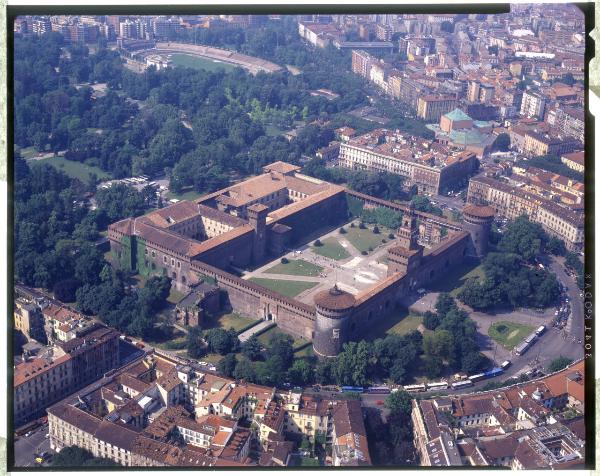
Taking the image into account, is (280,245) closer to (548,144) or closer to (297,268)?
(297,268)

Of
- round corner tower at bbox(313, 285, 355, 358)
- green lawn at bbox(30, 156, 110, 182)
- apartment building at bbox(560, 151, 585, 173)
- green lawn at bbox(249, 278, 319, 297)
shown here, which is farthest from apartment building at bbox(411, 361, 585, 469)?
green lawn at bbox(30, 156, 110, 182)

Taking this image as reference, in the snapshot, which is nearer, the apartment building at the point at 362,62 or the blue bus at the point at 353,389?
the blue bus at the point at 353,389

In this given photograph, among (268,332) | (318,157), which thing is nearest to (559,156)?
(318,157)

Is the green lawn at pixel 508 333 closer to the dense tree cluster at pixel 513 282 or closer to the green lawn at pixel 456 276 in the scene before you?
the dense tree cluster at pixel 513 282

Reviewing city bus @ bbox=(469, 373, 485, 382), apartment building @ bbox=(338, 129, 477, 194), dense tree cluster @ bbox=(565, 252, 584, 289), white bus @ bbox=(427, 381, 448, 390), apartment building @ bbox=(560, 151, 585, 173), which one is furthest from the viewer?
apartment building @ bbox=(560, 151, 585, 173)

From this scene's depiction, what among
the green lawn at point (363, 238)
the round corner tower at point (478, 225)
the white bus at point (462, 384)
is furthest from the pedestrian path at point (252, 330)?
the round corner tower at point (478, 225)

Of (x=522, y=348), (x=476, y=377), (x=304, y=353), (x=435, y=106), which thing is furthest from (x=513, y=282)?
(x=435, y=106)

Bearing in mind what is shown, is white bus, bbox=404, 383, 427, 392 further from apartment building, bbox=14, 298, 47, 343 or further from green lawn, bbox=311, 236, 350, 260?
apartment building, bbox=14, 298, 47, 343
